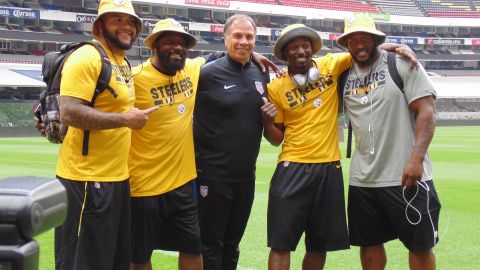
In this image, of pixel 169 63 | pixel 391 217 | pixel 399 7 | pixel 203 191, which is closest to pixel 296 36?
pixel 169 63

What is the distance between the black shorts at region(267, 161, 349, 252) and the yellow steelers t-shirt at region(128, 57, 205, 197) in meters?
0.78

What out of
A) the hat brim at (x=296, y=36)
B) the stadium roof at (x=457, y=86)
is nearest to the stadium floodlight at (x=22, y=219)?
the hat brim at (x=296, y=36)

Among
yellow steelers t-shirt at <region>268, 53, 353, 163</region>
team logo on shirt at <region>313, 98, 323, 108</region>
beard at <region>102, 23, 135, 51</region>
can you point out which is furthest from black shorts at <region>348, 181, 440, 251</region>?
beard at <region>102, 23, 135, 51</region>

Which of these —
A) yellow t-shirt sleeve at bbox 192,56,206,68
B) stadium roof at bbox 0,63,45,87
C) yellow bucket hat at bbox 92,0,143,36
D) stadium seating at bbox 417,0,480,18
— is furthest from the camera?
stadium seating at bbox 417,0,480,18

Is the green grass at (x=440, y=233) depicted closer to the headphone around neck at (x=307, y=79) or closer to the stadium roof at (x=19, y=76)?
the headphone around neck at (x=307, y=79)

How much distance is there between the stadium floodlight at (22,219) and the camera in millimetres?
1560

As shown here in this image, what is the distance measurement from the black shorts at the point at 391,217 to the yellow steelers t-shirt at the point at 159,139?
133cm

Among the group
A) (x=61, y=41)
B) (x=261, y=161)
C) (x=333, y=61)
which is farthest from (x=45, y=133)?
(x=61, y=41)

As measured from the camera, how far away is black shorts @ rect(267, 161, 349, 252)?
16.0ft

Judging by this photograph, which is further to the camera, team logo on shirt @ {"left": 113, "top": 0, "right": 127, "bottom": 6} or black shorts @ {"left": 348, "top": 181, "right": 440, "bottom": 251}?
black shorts @ {"left": 348, "top": 181, "right": 440, "bottom": 251}

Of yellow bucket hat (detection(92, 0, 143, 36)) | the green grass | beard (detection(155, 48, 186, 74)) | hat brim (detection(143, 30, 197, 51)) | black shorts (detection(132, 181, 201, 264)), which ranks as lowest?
the green grass

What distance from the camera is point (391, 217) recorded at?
4719 mm

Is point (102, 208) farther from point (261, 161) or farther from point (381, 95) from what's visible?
point (261, 161)

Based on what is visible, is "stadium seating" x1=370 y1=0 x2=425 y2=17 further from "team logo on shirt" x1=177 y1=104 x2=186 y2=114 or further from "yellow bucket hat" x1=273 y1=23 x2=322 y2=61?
"team logo on shirt" x1=177 y1=104 x2=186 y2=114
